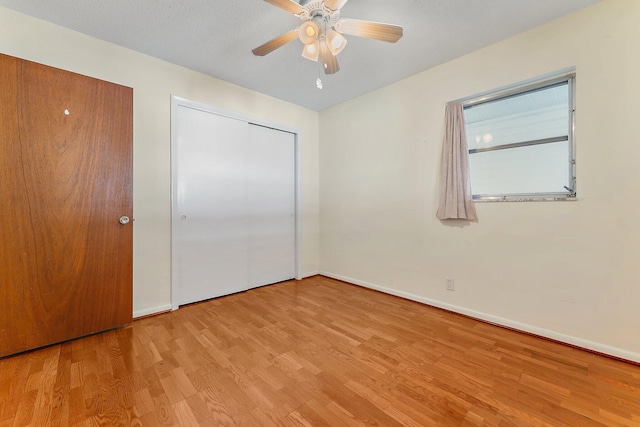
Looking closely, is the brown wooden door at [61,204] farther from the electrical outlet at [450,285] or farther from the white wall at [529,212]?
the electrical outlet at [450,285]

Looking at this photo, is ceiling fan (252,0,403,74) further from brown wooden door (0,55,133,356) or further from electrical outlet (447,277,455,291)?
electrical outlet (447,277,455,291)

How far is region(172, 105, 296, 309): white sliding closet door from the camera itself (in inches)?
106

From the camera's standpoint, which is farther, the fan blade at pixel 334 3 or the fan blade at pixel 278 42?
the fan blade at pixel 278 42

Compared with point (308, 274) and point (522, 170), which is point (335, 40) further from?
point (308, 274)

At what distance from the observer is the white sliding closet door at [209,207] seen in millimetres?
2693

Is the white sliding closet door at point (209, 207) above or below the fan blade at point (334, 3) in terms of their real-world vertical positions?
below

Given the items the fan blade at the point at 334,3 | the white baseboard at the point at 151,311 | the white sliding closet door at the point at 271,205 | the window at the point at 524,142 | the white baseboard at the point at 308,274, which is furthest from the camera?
the white baseboard at the point at 308,274

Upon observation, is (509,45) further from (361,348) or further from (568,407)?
(361,348)

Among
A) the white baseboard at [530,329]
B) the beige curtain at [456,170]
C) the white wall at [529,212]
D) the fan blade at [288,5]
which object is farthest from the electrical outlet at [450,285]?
the fan blade at [288,5]

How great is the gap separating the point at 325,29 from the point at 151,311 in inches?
113

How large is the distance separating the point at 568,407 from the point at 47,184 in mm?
3577

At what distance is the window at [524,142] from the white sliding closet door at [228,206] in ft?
7.57

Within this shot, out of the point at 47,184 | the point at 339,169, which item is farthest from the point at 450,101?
the point at 47,184

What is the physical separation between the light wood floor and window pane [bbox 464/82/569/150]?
1668 millimetres
